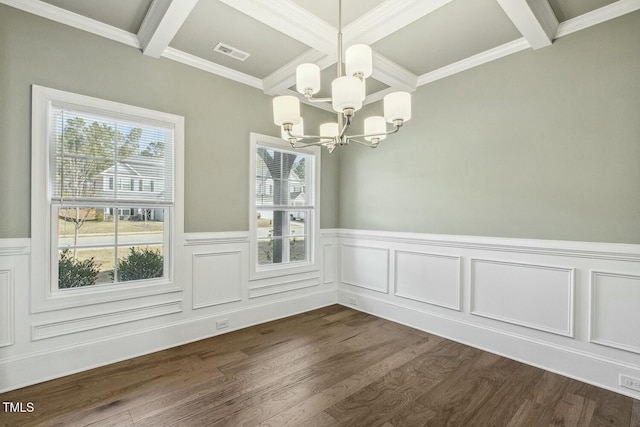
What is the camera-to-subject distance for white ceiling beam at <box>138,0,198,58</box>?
2074 millimetres

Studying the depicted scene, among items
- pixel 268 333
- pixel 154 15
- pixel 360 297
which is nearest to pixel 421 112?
pixel 360 297

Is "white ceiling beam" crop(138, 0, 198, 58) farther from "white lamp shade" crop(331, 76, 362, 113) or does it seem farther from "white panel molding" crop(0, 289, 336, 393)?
"white panel molding" crop(0, 289, 336, 393)

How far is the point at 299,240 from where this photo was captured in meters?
4.04

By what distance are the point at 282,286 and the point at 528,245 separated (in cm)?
257

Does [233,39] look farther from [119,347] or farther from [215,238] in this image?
[119,347]

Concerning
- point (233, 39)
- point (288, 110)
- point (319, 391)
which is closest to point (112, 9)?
point (233, 39)

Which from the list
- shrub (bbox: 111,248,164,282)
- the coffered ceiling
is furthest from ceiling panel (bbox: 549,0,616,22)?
shrub (bbox: 111,248,164,282)

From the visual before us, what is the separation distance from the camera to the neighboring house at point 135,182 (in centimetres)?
258

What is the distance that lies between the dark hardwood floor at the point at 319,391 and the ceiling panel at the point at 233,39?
2.77 metres

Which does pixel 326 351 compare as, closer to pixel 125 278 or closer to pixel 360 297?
pixel 360 297

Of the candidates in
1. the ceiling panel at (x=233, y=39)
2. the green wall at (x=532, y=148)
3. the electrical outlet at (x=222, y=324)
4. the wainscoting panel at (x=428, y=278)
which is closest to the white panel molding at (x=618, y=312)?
the green wall at (x=532, y=148)

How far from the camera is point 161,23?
7.38 ft

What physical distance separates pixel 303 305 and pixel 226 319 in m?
1.02

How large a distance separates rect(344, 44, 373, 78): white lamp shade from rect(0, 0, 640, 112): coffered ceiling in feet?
2.37
